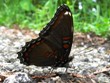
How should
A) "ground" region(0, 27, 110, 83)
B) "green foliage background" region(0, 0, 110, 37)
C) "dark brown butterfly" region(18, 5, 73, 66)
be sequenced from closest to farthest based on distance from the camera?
1. "ground" region(0, 27, 110, 83)
2. "dark brown butterfly" region(18, 5, 73, 66)
3. "green foliage background" region(0, 0, 110, 37)

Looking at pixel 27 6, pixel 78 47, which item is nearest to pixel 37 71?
pixel 78 47

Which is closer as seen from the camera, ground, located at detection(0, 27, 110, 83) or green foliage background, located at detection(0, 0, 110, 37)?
ground, located at detection(0, 27, 110, 83)

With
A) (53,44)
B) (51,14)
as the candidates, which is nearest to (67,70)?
(53,44)

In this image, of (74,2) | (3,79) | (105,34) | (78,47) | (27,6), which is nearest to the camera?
(3,79)

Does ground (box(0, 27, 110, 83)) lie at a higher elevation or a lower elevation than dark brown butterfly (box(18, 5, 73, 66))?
lower

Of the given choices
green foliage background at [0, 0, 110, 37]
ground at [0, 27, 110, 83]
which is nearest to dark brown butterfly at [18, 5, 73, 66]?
ground at [0, 27, 110, 83]

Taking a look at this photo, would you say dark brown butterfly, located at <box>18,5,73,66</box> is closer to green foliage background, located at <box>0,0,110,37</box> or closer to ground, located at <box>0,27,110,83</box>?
ground, located at <box>0,27,110,83</box>

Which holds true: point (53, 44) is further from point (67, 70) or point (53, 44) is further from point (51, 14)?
point (51, 14)

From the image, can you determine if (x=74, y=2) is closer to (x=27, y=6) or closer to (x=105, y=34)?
(x=105, y=34)
